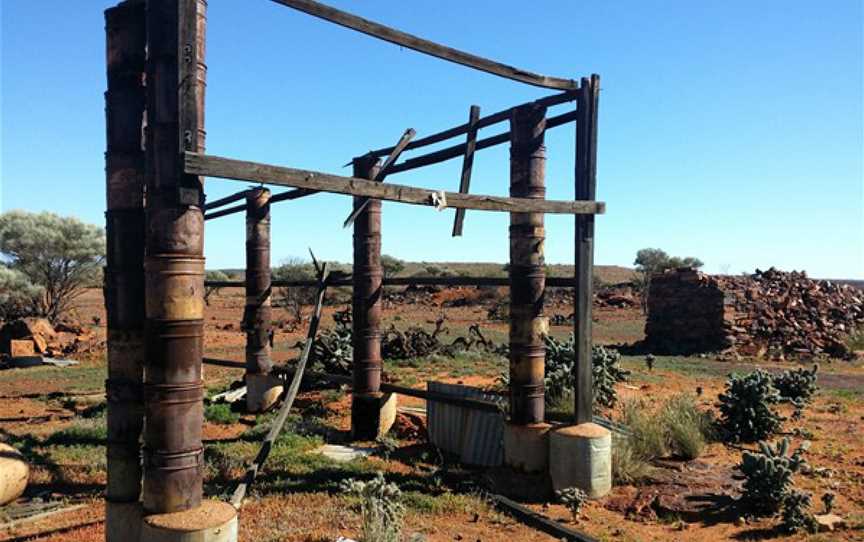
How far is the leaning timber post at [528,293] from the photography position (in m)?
7.07

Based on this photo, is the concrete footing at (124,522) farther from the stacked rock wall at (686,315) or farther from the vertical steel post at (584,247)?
the stacked rock wall at (686,315)

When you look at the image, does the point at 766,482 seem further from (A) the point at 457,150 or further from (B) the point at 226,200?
(B) the point at 226,200

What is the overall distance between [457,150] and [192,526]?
517 cm

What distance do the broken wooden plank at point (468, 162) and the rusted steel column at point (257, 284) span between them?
14.6ft

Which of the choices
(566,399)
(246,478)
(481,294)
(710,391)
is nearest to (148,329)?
(246,478)

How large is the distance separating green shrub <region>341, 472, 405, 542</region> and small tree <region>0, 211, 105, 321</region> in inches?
962

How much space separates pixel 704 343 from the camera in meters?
20.3

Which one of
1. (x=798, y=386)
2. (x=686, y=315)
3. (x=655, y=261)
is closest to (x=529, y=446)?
(x=798, y=386)

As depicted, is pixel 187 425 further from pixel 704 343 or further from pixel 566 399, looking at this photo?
pixel 704 343

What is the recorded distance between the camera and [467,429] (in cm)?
830

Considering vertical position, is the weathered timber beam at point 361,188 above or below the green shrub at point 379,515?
above

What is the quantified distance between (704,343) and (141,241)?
19.1m

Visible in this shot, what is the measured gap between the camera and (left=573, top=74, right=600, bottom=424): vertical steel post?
6715 millimetres

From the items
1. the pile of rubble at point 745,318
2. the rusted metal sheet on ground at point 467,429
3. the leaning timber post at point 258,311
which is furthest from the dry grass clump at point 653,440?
the pile of rubble at point 745,318
